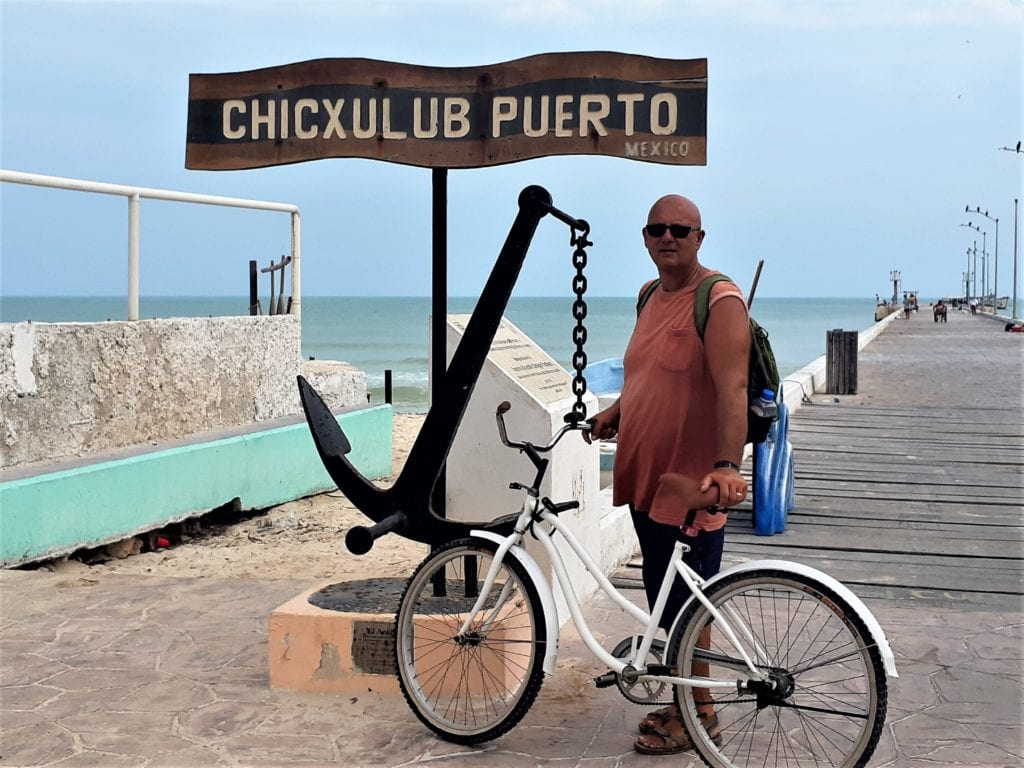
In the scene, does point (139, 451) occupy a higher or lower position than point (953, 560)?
higher

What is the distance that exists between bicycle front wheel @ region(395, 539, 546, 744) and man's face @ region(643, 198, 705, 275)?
1.14 metres

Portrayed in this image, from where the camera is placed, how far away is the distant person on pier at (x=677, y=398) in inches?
143

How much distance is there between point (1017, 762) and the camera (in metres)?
3.84

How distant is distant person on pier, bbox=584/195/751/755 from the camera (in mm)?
3621

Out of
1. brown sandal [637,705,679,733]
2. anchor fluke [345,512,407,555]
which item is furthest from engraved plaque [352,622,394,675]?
brown sandal [637,705,679,733]

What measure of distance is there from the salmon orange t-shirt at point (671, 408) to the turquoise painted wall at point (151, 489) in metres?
4.27

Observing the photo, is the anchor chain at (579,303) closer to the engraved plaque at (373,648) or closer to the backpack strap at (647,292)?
the backpack strap at (647,292)

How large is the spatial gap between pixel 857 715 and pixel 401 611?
157 centimetres

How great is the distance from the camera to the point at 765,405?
3.70 m

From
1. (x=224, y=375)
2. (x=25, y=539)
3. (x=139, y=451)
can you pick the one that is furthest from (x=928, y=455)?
(x=25, y=539)

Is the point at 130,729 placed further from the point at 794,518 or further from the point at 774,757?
the point at 794,518

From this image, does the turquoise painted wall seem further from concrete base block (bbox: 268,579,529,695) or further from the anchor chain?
the anchor chain

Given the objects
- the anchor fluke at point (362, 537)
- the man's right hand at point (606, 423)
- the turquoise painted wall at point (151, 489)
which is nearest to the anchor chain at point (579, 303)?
the man's right hand at point (606, 423)

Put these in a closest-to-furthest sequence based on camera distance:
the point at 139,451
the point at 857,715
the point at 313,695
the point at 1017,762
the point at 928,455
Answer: the point at 857,715 < the point at 1017,762 < the point at 313,695 < the point at 139,451 < the point at 928,455
